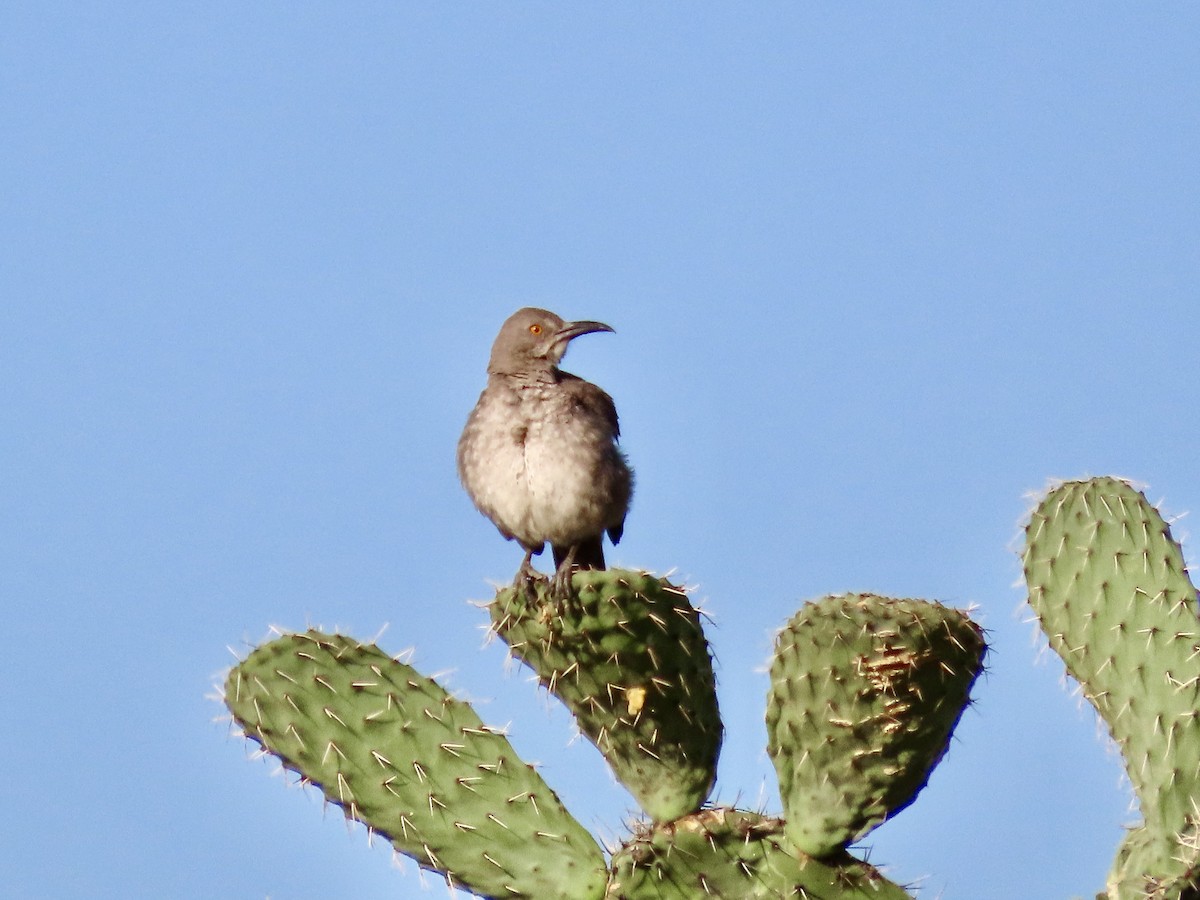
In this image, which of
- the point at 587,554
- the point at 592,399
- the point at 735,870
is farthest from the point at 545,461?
the point at 735,870

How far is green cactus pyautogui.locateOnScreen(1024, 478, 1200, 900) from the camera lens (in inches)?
168

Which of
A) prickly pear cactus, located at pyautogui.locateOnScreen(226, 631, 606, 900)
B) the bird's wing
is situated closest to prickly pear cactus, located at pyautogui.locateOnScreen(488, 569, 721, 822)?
prickly pear cactus, located at pyautogui.locateOnScreen(226, 631, 606, 900)

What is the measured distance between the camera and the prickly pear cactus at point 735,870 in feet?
13.3

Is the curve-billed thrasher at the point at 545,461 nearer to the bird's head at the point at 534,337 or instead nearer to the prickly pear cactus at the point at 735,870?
the bird's head at the point at 534,337

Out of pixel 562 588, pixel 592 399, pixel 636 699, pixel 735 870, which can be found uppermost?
pixel 592 399

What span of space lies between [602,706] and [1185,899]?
1.47 meters

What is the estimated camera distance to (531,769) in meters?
4.40

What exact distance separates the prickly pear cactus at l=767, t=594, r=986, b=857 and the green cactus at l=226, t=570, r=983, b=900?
0.03m

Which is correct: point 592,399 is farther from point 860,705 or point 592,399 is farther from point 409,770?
point 860,705

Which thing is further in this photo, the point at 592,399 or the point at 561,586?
the point at 592,399

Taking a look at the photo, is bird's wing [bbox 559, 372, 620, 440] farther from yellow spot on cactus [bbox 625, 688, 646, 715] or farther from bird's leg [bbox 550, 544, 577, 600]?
yellow spot on cactus [bbox 625, 688, 646, 715]

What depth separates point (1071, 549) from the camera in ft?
14.8

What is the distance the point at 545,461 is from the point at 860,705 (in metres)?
2.55

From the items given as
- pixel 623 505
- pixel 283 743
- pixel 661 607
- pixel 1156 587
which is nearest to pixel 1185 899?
Result: pixel 1156 587
